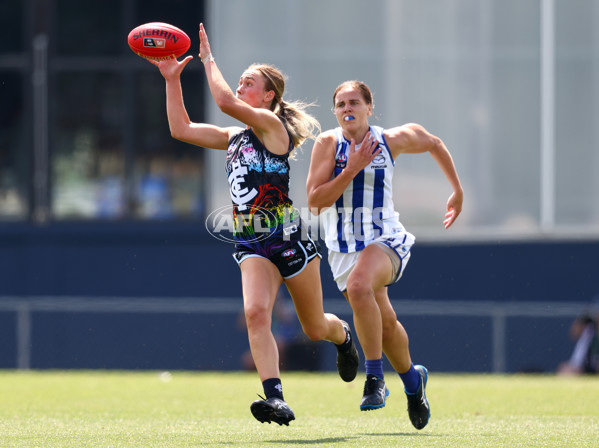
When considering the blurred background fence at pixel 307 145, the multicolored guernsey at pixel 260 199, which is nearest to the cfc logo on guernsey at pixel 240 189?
the multicolored guernsey at pixel 260 199

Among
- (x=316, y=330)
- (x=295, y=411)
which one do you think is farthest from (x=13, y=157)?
(x=316, y=330)

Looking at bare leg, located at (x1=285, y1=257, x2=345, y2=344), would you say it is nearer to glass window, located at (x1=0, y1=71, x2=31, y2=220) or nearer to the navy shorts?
the navy shorts

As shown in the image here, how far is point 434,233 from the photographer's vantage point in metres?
17.2

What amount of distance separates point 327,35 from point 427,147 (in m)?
10.3

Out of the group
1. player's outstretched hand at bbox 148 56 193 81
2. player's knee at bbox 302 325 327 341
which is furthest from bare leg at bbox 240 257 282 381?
player's outstretched hand at bbox 148 56 193 81

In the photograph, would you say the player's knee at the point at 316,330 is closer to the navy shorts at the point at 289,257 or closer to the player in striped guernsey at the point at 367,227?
the player in striped guernsey at the point at 367,227

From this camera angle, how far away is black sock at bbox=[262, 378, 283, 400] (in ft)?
20.7

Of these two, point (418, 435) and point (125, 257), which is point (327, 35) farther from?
point (418, 435)

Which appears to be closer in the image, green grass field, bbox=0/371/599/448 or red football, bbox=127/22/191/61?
green grass field, bbox=0/371/599/448

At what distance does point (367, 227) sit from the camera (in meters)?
7.21

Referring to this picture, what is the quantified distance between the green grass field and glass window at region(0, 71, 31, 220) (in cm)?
410

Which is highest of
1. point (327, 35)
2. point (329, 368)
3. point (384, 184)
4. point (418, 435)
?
point (327, 35)

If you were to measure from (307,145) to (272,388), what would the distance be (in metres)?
10.8

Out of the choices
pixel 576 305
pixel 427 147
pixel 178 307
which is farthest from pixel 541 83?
pixel 427 147
